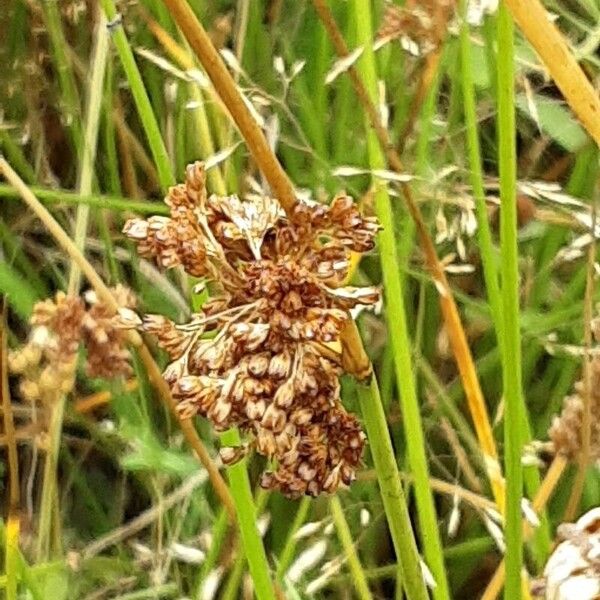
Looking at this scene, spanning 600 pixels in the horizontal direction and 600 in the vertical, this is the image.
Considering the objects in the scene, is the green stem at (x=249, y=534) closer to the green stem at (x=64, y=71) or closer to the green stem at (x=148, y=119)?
the green stem at (x=148, y=119)

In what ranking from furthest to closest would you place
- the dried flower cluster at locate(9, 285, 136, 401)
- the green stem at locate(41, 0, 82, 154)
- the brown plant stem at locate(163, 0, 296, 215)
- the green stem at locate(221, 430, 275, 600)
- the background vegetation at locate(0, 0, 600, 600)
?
the green stem at locate(41, 0, 82, 154) → the background vegetation at locate(0, 0, 600, 600) → the dried flower cluster at locate(9, 285, 136, 401) → the green stem at locate(221, 430, 275, 600) → the brown plant stem at locate(163, 0, 296, 215)

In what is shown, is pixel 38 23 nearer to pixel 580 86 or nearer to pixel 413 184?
pixel 413 184

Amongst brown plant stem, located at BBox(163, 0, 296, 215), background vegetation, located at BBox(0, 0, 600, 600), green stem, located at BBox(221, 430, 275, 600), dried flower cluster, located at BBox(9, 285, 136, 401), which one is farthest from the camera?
background vegetation, located at BBox(0, 0, 600, 600)

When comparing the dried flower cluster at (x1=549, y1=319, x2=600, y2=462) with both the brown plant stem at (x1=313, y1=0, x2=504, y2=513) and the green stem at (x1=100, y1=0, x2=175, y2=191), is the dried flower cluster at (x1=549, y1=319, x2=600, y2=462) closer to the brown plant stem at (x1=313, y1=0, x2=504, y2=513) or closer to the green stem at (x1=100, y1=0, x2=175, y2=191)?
the brown plant stem at (x1=313, y1=0, x2=504, y2=513)

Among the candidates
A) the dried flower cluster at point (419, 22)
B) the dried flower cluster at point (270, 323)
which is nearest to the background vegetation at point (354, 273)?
the dried flower cluster at point (419, 22)

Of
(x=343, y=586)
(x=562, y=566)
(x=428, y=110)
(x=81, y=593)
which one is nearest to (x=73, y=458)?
(x=81, y=593)

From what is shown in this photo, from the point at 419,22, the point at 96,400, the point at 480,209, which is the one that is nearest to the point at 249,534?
the point at 480,209

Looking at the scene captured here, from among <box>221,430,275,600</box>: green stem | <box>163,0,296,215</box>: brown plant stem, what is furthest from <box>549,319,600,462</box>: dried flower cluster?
<box>163,0,296,215</box>: brown plant stem
